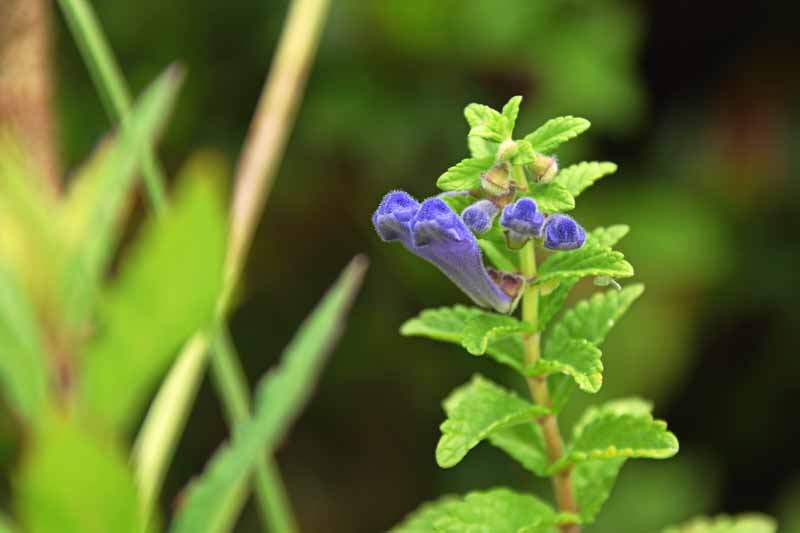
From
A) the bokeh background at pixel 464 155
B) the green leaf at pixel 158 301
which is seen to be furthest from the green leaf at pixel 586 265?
the bokeh background at pixel 464 155

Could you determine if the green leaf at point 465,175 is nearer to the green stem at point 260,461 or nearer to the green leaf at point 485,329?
the green leaf at point 485,329

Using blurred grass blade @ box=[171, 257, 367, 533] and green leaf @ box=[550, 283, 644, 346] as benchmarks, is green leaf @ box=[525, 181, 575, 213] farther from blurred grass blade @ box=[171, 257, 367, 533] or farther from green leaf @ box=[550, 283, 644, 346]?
blurred grass blade @ box=[171, 257, 367, 533]

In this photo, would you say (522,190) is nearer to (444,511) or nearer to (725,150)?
(444,511)

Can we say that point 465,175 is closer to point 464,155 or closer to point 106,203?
point 106,203

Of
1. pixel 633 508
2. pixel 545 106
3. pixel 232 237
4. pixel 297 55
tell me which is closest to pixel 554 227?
pixel 232 237

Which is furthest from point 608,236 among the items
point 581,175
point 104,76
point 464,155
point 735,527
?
point 464,155

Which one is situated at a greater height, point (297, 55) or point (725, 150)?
point (297, 55)
